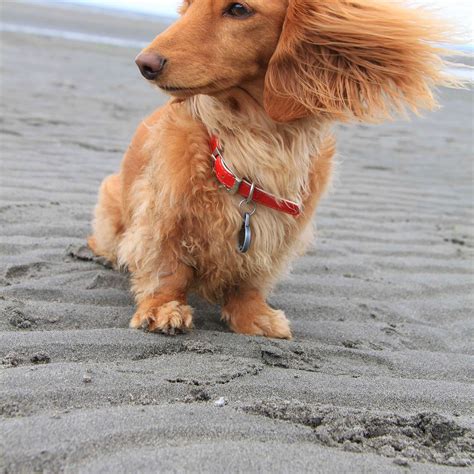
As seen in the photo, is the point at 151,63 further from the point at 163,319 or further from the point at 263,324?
the point at 263,324

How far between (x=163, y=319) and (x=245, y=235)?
0.57 m

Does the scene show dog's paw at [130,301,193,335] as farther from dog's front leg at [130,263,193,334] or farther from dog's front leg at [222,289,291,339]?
dog's front leg at [222,289,291,339]

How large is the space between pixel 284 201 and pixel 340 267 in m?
1.34

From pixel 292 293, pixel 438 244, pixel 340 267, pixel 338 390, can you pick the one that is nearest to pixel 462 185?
pixel 438 244

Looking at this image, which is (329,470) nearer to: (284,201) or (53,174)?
(284,201)

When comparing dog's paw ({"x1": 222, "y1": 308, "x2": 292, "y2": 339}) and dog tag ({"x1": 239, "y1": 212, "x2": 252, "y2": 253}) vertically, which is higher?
dog tag ({"x1": 239, "y1": 212, "x2": 252, "y2": 253})

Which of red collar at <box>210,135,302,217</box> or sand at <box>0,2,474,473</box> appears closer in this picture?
sand at <box>0,2,474,473</box>

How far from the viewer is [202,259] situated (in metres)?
3.21

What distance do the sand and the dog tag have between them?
448 millimetres

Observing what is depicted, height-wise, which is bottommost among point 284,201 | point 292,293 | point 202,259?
point 292,293

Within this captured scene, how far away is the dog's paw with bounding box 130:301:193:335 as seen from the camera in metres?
3.03

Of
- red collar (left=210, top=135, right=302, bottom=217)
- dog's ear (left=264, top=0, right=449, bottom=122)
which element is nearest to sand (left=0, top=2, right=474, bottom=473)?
red collar (left=210, top=135, right=302, bottom=217)

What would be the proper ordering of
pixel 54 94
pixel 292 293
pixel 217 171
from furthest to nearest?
pixel 54 94
pixel 292 293
pixel 217 171

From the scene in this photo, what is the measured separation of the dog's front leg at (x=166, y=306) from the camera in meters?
3.04
